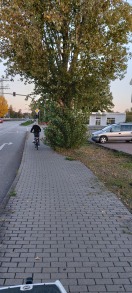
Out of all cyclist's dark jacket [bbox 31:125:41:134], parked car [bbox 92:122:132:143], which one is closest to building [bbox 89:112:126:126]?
parked car [bbox 92:122:132:143]

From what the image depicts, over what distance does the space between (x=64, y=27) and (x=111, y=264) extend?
1435 cm

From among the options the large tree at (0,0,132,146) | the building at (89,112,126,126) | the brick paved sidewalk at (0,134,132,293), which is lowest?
the brick paved sidewalk at (0,134,132,293)

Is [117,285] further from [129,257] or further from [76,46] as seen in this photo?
[76,46]

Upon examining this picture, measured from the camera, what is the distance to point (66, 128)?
51.9 ft

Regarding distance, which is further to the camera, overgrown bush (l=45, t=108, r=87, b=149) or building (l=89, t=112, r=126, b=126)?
building (l=89, t=112, r=126, b=126)

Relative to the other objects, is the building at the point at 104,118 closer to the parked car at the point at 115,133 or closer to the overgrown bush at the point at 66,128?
the parked car at the point at 115,133

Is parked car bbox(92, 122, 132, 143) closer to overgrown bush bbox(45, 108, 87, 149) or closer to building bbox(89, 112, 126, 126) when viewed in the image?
overgrown bush bbox(45, 108, 87, 149)

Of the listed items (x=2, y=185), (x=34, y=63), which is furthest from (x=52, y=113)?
(x=2, y=185)

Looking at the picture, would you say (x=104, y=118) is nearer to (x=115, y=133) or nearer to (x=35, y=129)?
(x=115, y=133)

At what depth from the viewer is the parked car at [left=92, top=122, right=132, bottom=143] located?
85.8ft

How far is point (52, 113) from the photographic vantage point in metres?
16.4

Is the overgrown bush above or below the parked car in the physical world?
above

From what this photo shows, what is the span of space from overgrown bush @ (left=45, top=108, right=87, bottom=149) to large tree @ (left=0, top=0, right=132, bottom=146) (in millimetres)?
1139

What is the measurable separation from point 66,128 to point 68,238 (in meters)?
11.3
